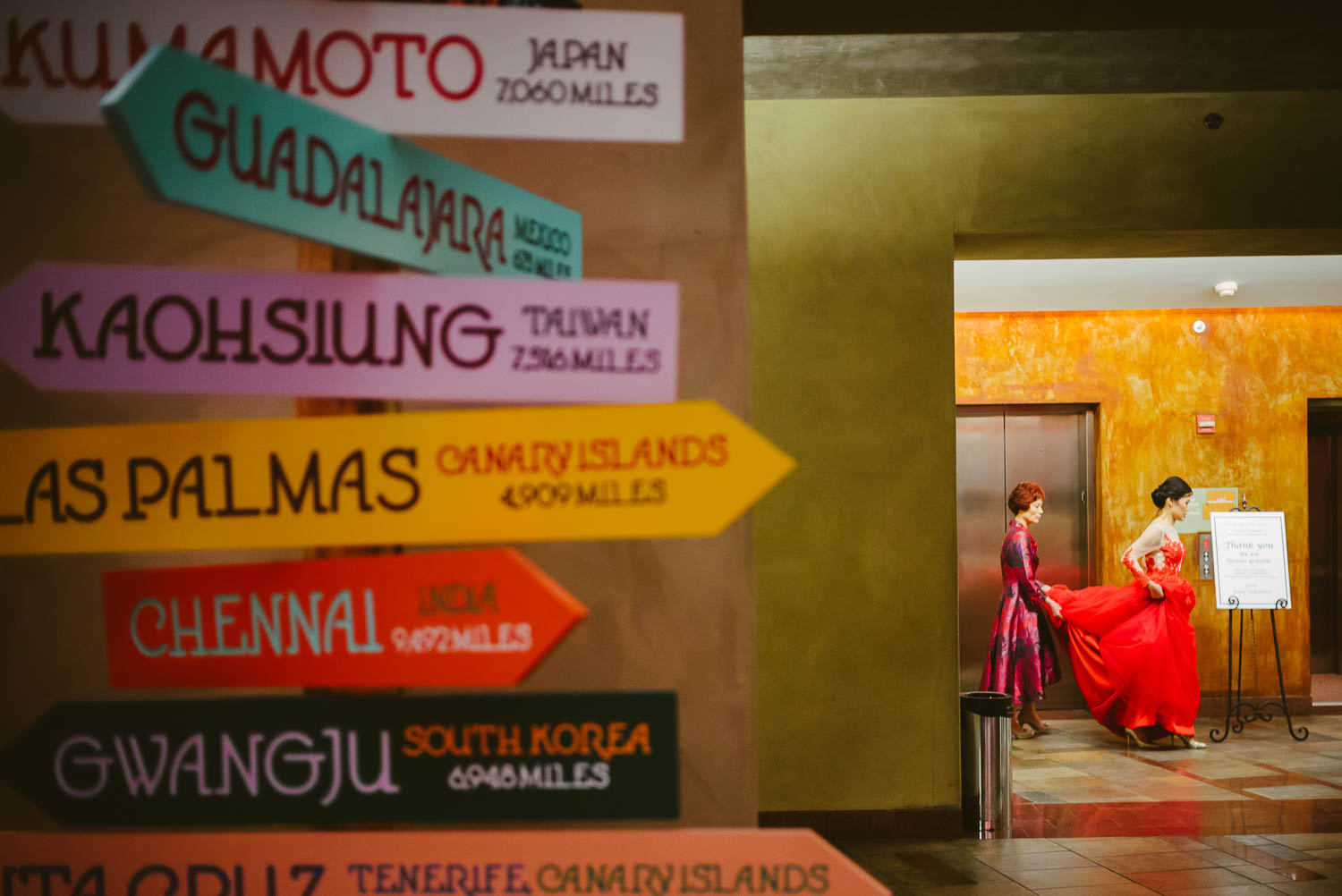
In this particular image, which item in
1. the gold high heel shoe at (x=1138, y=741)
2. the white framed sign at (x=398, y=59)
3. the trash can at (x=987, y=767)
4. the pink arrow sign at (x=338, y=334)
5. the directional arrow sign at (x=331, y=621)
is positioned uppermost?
the white framed sign at (x=398, y=59)

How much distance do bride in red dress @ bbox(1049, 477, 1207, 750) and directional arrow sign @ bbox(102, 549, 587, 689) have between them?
21.1 feet

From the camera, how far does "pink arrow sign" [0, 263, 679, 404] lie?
1169mm

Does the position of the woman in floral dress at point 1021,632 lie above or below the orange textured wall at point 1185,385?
below

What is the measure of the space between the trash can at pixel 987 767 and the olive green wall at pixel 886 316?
166mm

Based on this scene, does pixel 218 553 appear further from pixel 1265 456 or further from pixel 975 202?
pixel 1265 456

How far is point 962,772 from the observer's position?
16.6 ft

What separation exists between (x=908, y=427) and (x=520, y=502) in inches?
154

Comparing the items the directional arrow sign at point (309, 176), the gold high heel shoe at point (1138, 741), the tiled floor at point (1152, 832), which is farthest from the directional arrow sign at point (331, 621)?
the gold high heel shoe at point (1138, 741)

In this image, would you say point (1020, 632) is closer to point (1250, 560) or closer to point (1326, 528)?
point (1250, 560)

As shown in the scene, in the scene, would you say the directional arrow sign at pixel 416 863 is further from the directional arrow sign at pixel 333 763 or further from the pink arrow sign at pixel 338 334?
the pink arrow sign at pixel 338 334

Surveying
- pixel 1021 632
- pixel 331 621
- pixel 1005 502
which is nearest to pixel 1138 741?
pixel 1021 632

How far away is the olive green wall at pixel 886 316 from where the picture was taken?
16.0 ft

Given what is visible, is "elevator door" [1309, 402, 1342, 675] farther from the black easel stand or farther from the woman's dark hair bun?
the woman's dark hair bun

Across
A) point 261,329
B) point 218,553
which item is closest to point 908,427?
point 218,553
